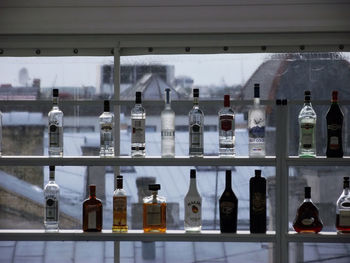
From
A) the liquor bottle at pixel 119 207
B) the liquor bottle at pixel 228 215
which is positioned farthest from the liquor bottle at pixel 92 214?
the liquor bottle at pixel 228 215

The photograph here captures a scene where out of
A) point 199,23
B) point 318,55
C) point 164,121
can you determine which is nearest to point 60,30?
point 199,23

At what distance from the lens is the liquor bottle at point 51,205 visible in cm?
300

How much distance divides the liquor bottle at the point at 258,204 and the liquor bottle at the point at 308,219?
17 cm

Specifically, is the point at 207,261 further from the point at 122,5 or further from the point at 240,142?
the point at 122,5

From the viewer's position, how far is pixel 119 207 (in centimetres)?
296

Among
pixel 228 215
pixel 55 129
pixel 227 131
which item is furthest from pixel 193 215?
pixel 55 129

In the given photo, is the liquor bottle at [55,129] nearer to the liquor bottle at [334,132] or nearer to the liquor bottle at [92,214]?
the liquor bottle at [92,214]

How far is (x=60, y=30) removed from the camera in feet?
12.7

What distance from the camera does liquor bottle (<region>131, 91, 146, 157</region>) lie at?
297 centimetres

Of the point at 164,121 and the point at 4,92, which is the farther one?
the point at 4,92

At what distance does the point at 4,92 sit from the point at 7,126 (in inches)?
8.4

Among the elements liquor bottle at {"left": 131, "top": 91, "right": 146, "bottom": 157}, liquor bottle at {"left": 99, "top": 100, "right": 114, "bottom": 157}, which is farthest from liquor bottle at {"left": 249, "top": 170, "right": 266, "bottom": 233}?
liquor bottle at {"left": 99, "top": 100, "right": 114, "bottom": 157}

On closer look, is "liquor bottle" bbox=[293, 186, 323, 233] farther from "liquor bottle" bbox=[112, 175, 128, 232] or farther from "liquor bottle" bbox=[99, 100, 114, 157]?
"liquor bottle" bbox=[99, 100, 114, 157]

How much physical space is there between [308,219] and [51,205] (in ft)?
3.95
